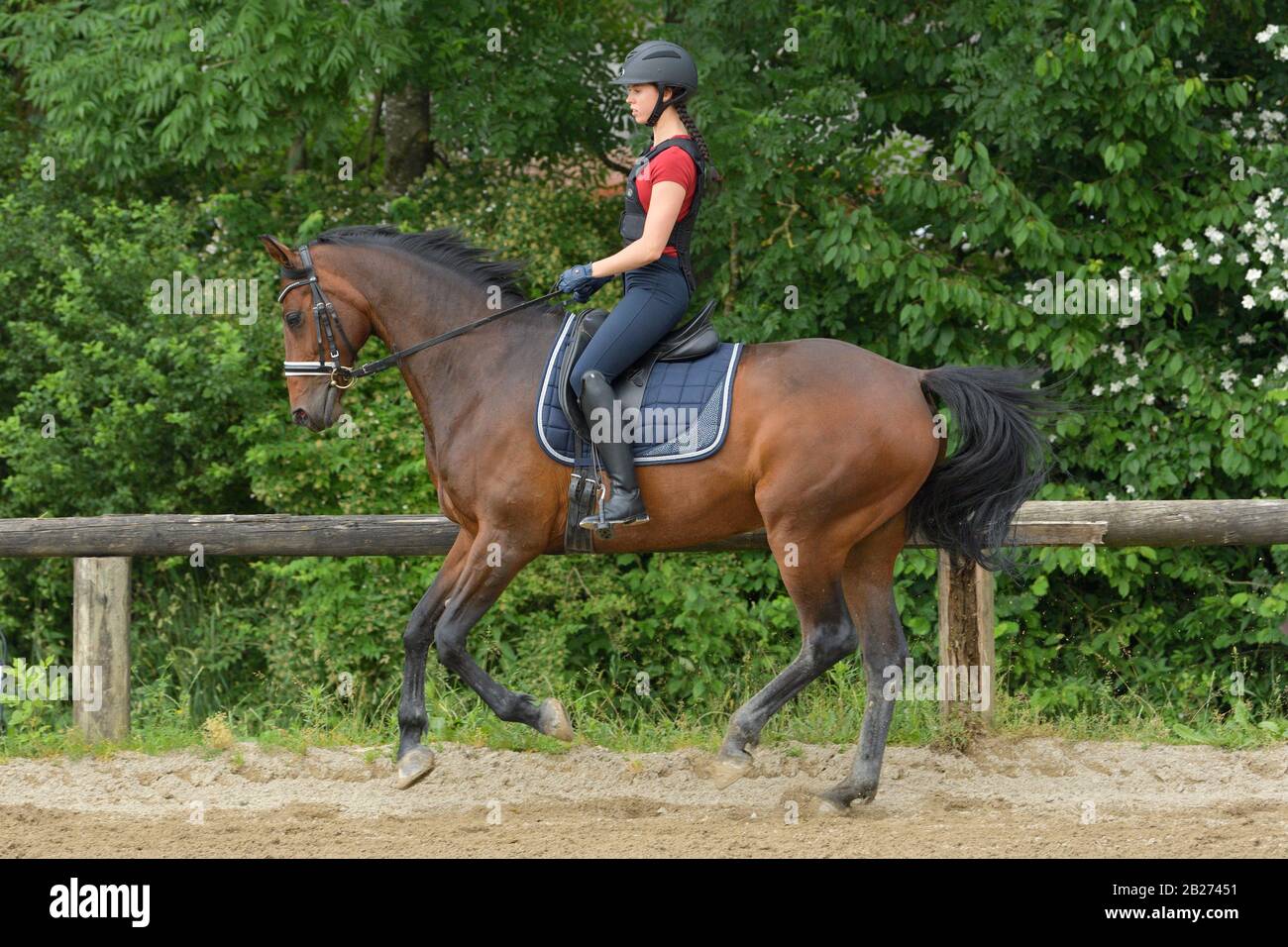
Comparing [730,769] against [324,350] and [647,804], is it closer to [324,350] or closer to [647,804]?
[647,804]

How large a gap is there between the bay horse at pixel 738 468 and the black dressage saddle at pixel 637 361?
163 mm

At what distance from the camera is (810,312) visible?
32.5ft

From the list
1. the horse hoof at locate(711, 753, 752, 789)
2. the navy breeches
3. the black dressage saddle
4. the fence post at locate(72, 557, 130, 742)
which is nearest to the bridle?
the black dressage saddle

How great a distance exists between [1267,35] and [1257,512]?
3.61m

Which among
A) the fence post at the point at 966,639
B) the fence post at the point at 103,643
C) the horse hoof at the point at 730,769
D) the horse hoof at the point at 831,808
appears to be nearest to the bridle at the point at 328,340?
the fence post at the point at 103,643

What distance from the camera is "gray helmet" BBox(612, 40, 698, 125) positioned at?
5836 mm

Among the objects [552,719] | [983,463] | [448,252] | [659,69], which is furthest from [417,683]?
[659,69]

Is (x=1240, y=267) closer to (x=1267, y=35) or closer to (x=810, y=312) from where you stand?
(x=1267, y=35)

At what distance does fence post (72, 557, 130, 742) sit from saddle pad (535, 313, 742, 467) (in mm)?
2673

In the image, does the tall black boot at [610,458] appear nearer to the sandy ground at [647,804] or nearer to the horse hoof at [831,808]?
the sandy ground at [647,804]

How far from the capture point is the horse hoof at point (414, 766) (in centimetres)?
588

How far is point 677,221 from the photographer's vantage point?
5938 millimetres

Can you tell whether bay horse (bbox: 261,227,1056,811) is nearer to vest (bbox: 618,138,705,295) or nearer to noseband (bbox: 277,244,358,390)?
noseband (bbox: 277,244,358,390)

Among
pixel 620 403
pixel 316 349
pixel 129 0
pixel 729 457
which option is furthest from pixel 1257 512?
pixel 129 0
